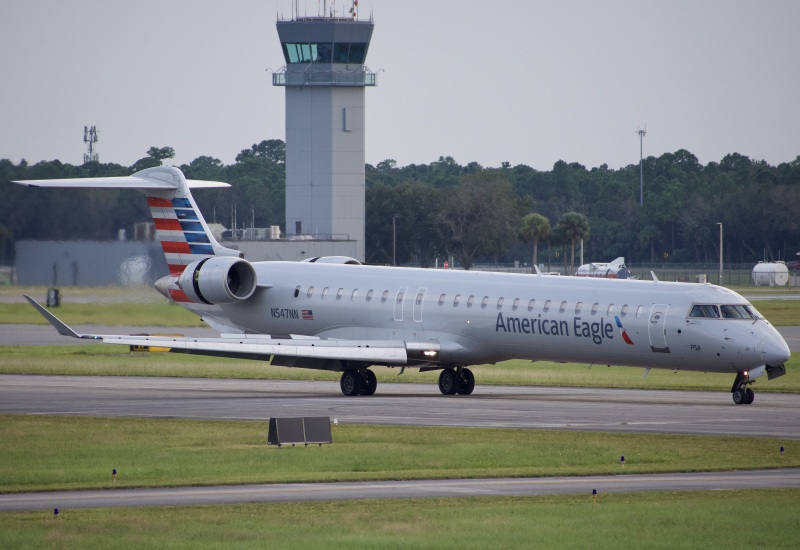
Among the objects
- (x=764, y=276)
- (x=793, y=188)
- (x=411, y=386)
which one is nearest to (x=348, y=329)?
(x=411, y=386)

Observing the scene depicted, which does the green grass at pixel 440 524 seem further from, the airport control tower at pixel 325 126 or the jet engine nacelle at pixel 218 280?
the airport control tower at pixel 325 126

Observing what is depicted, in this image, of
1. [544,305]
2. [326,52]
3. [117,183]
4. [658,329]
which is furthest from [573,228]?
[658,329]

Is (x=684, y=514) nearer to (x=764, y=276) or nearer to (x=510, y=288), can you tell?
(x=510, y=288)

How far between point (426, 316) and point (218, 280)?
6.28 metres

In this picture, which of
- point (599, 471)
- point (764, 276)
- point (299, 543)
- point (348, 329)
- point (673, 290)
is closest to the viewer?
point (299, 543)

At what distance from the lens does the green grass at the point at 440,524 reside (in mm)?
15688

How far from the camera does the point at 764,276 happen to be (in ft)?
371

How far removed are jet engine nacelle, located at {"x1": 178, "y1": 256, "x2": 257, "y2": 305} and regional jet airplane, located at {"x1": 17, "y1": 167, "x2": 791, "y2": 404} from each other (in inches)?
1.6

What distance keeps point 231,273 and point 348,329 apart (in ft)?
13.9

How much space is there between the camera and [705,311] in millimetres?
31984

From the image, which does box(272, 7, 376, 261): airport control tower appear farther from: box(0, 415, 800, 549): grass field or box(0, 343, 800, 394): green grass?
Answer: box(0, 415, 800, 549): grass field

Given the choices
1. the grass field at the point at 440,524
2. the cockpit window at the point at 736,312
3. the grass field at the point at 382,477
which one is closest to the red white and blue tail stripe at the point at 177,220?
the grass field at the point at 382,477

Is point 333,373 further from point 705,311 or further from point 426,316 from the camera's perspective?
point 705,311

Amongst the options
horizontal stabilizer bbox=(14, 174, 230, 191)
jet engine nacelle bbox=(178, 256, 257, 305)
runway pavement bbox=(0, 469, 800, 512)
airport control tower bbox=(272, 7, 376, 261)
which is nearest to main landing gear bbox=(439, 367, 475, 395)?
jet engine nacelle bbox=(178, 256, 257, 305)
